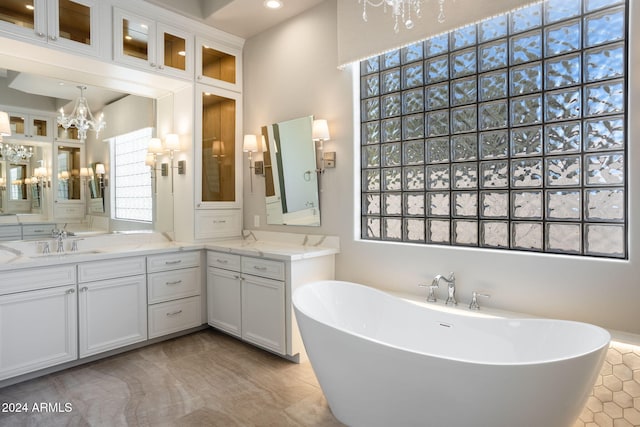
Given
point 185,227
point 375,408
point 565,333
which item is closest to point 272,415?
point 375,408

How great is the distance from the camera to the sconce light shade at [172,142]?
356 cm

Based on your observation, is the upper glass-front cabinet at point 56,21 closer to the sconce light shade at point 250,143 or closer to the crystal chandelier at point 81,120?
the crystal chandelier at point 81,120

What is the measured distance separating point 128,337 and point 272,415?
1541 mm

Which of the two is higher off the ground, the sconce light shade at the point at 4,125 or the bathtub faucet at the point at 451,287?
the sconce light shade at the point at 4,125

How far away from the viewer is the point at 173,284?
130 inches

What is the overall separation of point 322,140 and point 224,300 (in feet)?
5.47

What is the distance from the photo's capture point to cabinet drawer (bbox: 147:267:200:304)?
3156mm

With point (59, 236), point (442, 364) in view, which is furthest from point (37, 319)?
point (442, 364)

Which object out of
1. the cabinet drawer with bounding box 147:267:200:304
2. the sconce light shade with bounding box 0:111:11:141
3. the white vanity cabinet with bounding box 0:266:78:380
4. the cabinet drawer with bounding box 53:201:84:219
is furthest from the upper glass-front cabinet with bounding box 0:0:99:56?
the cabinet drawer with bounding box 147:267:200:304

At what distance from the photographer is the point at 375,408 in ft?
6.06

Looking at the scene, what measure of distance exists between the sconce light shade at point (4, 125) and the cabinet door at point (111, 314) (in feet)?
4.39

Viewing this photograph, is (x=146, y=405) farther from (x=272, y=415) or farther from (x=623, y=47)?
(x=623, y=47)

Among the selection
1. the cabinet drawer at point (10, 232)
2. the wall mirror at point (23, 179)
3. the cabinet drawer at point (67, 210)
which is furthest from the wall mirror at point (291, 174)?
the cabinet drawer at point (10, 232)

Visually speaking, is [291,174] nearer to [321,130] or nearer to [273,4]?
[321,130]
